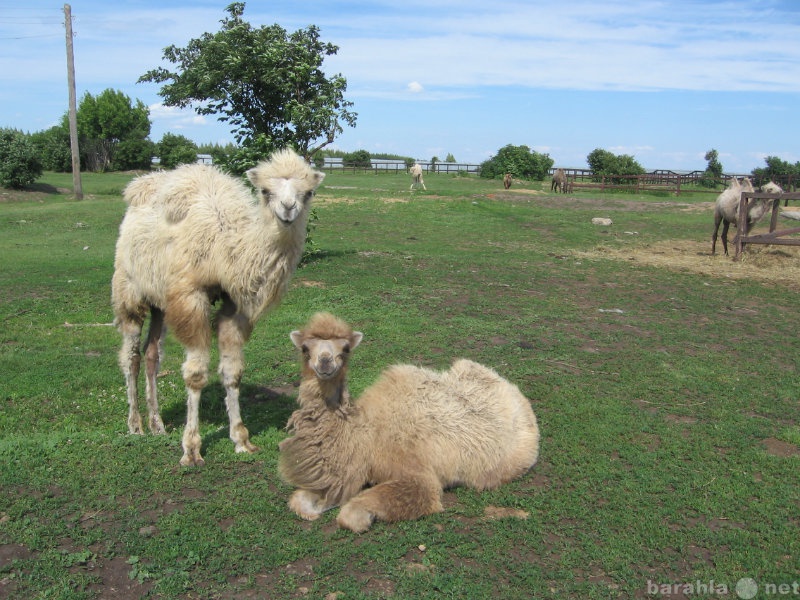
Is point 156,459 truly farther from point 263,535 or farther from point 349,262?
point 349,262

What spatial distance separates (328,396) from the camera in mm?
4691

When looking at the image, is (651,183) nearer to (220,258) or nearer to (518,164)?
(518,164)

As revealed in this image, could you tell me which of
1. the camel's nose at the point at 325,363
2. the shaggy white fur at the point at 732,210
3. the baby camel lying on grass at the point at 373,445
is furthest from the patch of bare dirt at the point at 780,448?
the shaggy white fur at the point at 732,210

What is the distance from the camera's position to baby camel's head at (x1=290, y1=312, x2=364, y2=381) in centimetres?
445

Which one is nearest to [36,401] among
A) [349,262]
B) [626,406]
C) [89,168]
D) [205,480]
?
[205,480]

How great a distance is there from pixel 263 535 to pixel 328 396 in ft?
3.33

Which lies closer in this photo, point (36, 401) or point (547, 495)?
point (547, 495)

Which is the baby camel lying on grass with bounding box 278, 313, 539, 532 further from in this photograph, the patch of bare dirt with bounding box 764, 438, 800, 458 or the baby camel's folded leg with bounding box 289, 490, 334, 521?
the patch of bare dirt with bounding box 764, 438, 800, 458

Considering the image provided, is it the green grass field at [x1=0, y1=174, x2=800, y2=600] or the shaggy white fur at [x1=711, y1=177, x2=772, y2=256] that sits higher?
the shaggy white fur at [x1=711, y1=177, x2=772, y2=256]

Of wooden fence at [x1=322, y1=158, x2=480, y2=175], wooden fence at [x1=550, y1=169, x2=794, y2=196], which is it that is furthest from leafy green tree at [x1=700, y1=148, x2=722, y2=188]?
wooden fence at [x1=322, y1=158, x2=480, y2=175]

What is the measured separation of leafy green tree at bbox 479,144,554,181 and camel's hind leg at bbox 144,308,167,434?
49.3 metres

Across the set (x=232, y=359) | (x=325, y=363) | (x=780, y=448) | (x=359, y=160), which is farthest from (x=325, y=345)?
(x=359, y=160)

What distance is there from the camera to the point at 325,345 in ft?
14.8

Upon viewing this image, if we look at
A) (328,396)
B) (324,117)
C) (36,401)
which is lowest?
(36,401)
